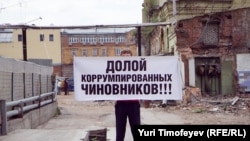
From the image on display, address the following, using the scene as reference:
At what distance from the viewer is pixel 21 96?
45.5 ft

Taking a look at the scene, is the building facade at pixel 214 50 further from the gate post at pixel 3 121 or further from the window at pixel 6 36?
the window at pixel 6 36

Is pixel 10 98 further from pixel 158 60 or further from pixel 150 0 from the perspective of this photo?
pixel 150 0

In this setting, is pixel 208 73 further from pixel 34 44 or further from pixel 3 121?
pixel 34 44

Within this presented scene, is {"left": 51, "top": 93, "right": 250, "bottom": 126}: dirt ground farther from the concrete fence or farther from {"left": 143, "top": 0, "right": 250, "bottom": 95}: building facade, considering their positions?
{"left": 143, "top": 0, "right": 250, "bottom": 95}: building facade

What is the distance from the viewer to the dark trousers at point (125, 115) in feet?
25.0

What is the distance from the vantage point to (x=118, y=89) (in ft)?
29.4

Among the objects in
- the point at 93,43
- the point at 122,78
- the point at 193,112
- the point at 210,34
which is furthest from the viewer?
the point at 93,43

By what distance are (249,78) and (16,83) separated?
2288 cm

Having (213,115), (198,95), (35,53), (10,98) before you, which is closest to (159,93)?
(10,98)

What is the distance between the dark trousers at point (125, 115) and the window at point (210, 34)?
86.0 ft

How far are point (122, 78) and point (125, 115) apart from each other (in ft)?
4.69

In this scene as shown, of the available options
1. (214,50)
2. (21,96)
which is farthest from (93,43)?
(21,96)

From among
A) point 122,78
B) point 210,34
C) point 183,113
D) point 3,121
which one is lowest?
point 183,113

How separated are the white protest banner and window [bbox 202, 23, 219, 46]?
962 inches
